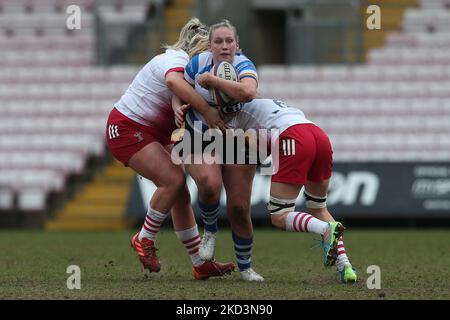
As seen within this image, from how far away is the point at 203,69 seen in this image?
7879 millimetres

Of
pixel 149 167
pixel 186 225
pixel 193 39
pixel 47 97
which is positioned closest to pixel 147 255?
pixel 186 225

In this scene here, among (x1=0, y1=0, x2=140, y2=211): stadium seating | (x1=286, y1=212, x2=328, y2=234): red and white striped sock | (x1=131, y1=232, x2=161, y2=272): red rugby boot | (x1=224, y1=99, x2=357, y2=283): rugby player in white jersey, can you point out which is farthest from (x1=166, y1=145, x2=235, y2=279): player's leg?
(x1=0, y1=0, x2=140, y2=211): stadium seating

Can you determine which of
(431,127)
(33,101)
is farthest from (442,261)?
(33,101)

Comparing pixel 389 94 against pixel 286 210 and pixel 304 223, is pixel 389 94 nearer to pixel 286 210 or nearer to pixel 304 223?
pixel 286 210

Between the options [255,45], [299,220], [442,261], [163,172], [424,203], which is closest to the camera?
[299,220]

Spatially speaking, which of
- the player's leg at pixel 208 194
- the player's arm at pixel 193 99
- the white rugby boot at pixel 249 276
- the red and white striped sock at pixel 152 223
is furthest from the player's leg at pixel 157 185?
the white rugby boot at pixel 249 276

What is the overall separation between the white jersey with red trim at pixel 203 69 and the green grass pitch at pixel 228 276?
128 centimetres

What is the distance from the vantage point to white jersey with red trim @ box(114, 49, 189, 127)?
8266 mm

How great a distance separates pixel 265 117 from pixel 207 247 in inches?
43.7

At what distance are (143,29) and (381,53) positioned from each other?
439 cm

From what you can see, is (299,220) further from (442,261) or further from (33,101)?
(33,101)

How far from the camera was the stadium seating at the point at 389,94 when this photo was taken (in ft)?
58.9

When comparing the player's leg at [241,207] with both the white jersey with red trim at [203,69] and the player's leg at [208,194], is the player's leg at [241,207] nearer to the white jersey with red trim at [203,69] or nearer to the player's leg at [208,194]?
the player's leg at [208,194]

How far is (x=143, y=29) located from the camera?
62.4 ft
